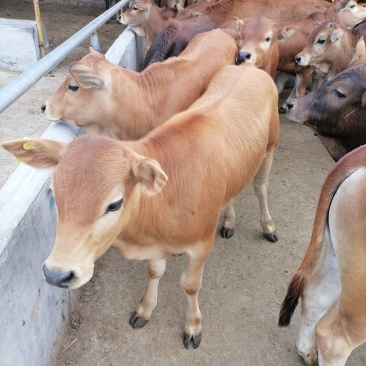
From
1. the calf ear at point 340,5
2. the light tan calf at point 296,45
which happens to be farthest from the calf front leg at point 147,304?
the calf ear at point 340,5

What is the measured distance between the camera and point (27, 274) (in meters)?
2.47

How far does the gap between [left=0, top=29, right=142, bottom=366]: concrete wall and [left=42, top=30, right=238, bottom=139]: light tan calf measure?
1.25m

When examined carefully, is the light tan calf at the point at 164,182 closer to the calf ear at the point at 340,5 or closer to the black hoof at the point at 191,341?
the black hoof at the point at 191,341

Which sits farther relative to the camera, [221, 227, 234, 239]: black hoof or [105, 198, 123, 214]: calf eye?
[221, 227, 234, 239]: black hoof

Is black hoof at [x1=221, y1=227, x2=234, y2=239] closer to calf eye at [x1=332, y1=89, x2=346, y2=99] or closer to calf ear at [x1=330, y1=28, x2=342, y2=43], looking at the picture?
calf eye at [x1=332, y1=89, x2=346, y2=99]

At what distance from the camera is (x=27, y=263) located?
8.11ft

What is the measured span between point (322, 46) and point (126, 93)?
3.53 metres

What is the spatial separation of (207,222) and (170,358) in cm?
108

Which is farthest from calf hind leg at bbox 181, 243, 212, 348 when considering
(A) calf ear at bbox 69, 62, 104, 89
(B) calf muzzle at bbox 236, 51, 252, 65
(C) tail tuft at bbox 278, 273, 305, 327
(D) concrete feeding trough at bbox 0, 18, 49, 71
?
(D) concrete feeding trough at bbox 0, 18, 49, 71

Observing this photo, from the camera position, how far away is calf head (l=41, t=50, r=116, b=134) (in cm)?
372

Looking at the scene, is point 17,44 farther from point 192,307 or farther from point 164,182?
point 164,182

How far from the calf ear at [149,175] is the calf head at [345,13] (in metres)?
6.87

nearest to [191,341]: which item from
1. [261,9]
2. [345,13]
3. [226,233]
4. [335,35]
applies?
[226,233]

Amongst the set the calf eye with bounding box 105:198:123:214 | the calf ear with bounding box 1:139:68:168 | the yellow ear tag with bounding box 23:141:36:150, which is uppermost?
the yellow ear tag with bounding box 23:141:36:150
